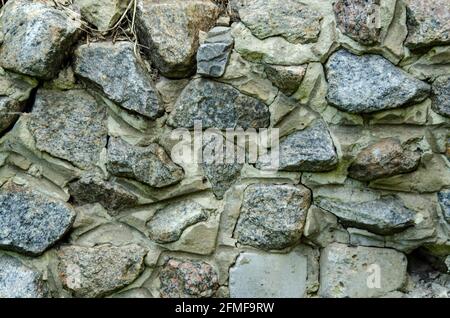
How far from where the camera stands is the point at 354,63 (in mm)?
1982

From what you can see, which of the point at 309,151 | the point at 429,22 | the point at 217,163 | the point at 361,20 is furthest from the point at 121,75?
the point at 429,22

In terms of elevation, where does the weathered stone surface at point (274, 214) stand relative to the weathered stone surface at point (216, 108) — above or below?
below

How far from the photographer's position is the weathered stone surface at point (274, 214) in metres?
2.02

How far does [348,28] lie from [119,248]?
106 cm

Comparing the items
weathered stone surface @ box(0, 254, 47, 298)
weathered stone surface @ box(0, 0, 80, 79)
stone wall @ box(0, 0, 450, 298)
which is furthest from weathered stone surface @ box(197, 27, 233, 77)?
weathered stone surface @ box(0, 254, 47, 298)

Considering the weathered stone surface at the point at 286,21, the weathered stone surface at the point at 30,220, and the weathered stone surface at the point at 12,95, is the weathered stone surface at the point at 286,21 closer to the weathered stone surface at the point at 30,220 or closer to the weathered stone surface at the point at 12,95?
the weathered stone surface at the point at 12,95

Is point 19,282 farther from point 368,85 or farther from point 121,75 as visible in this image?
point 368,85

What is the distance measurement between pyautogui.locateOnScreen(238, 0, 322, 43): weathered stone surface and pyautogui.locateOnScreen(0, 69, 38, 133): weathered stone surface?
2.56 ft

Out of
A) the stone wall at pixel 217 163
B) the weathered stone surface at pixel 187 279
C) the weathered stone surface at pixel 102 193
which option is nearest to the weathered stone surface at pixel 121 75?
the stone wall at pixel 217 163

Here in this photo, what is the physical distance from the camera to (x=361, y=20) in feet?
6.40

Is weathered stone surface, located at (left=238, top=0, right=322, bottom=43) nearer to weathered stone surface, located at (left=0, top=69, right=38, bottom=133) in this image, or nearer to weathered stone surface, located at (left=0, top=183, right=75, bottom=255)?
weathered stone surface, located at (left=0, top=69, right=38, bottom=133)

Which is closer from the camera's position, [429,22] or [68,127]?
[429,22]

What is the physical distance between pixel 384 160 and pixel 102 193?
0.95m

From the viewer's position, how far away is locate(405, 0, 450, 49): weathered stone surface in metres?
1.90
